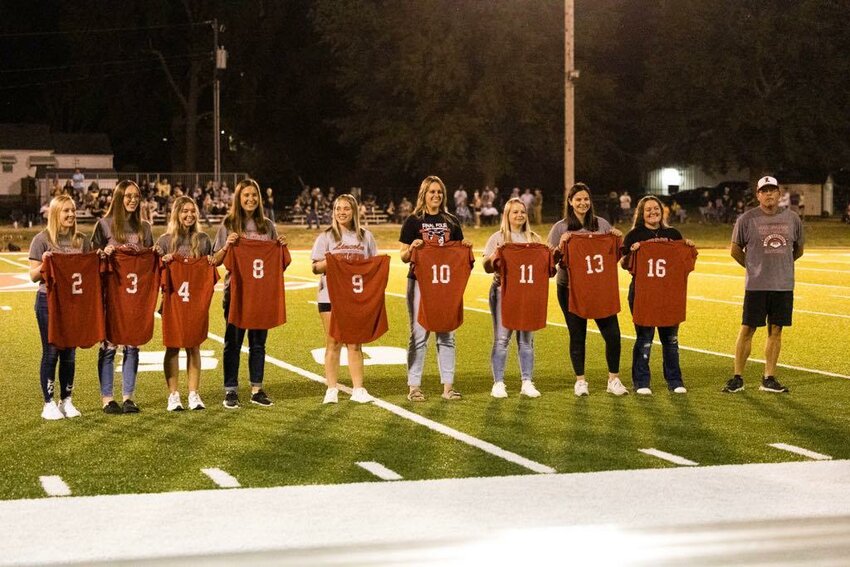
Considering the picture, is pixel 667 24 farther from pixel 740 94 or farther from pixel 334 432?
pixel 334 432

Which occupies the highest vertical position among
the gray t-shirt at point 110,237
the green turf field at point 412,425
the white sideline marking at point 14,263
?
the gray t-shirt at point 110,237

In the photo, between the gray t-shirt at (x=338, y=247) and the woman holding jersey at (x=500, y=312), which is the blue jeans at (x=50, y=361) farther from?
the woman holding jersey at (x=500, y=312)

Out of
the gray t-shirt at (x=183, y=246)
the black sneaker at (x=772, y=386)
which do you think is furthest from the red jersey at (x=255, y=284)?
the black sneaker at (x=772, y=386)

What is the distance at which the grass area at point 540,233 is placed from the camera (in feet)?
144

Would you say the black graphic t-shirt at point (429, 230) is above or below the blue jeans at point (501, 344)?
above

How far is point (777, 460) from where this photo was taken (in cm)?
907

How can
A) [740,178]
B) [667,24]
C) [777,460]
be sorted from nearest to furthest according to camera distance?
1. [777,460]
2. [667,24]
3. [740,178]

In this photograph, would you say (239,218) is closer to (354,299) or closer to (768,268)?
(354,299)

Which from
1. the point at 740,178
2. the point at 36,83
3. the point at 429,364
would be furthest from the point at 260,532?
the point at 36,83

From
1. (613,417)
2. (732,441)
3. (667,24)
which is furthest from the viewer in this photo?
(667,24)

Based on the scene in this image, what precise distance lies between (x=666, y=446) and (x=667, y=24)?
63296 mm

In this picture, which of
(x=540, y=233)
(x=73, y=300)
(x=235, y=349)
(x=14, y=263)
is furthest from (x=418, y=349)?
(x=540, y=233)

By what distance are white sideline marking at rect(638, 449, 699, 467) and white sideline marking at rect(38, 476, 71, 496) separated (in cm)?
379

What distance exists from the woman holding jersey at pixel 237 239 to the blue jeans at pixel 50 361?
4.15 ft
